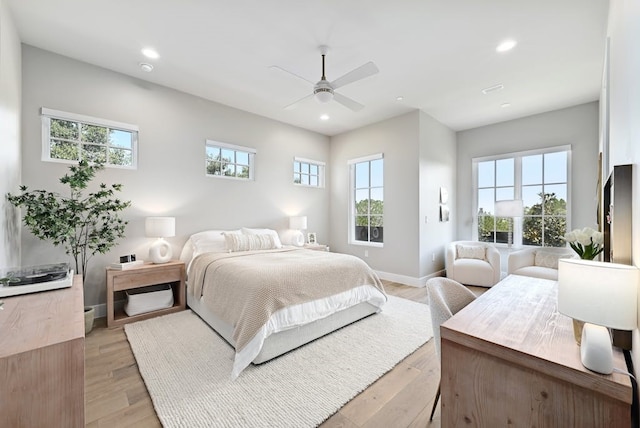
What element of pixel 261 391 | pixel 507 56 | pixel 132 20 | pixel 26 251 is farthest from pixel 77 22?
pixel 507 56

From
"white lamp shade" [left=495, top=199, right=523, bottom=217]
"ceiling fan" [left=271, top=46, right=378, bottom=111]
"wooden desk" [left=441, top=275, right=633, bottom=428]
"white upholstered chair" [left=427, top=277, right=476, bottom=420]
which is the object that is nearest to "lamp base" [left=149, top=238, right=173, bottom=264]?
"ceiling fan" [left=271, top=46, right=378, bottom=111]

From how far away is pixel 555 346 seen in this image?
1.08m

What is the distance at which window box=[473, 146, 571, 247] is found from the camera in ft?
14.6

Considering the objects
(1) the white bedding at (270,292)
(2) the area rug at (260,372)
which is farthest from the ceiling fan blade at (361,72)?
(2) the area rug at (260,372)

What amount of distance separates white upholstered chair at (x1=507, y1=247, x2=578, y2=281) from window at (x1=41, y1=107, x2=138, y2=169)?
18.2 feet

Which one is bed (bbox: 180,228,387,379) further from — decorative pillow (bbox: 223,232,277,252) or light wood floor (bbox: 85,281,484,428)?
light wood floor (bbox: 85,281,484,428)

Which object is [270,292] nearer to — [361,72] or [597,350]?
[597,350]

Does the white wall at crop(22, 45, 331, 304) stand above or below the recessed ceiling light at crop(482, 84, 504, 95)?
below

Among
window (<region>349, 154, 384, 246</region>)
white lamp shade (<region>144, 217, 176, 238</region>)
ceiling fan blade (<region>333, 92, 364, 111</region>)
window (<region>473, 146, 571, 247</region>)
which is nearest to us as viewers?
ceiling fan blade (<region>333, 92, 364, 111</region>)

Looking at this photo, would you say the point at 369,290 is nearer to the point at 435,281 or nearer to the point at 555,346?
the point at 435,281

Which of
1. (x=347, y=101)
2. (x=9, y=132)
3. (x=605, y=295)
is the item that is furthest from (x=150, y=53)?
(x=605, y=295)

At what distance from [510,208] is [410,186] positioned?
1.68 metres

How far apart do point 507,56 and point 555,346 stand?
314 centimetres

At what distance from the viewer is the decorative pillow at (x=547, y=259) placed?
12.8 ft
